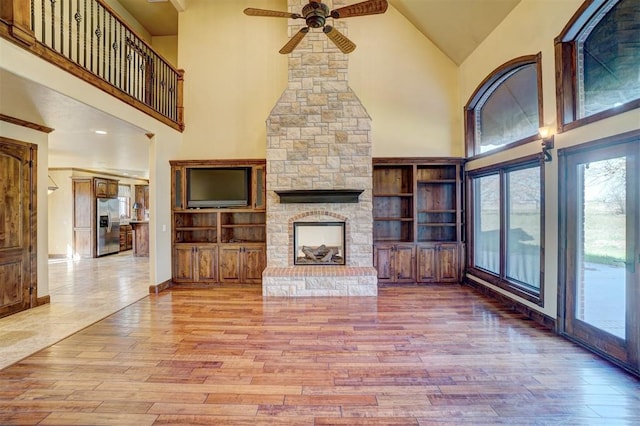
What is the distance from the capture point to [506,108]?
490cm

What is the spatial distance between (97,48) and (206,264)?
12.3 feet

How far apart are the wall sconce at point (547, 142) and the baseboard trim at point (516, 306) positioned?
1.95 meters

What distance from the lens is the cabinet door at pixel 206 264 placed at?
5836 mm

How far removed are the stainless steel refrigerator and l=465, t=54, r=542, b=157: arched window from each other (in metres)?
10.5

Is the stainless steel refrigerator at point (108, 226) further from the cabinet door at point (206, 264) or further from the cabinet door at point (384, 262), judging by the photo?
the cabinet door at point (384, 262)

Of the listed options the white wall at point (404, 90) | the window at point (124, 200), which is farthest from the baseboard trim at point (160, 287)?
the window at point (124, 200)

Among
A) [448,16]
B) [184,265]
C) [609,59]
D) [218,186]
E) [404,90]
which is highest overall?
[448,16]

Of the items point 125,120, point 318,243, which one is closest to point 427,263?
point 318,243

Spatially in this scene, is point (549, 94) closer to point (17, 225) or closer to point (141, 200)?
point (17, 225)

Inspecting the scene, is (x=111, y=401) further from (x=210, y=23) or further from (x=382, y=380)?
(x=210, y=23)

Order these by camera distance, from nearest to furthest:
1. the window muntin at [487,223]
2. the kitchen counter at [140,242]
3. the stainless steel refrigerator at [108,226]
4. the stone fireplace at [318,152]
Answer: the window muntin at [487,223]
the stone fireplace at [318,152]
the stainless steel refrigerator at [108,226]
the kitchen counter at [140,242]

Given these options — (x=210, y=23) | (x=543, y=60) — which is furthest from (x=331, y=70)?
(x=543, y=60)

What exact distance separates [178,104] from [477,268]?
6.56 metres

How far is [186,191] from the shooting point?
586 centimetres
